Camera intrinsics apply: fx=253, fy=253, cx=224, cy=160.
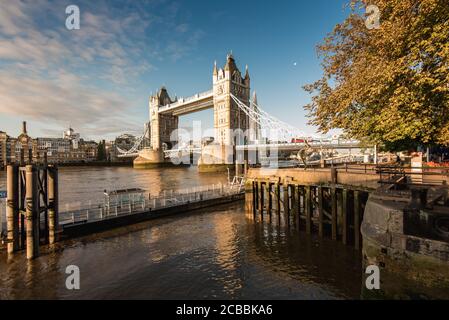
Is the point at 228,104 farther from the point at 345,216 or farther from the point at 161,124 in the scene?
the point at 345,216

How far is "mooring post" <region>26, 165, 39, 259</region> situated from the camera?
13883 mm

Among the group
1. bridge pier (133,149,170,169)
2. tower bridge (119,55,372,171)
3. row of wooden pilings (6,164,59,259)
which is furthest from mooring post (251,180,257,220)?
bridge pier (133,149,170,169)

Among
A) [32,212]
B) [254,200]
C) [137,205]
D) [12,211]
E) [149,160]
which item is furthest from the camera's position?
[149,160]

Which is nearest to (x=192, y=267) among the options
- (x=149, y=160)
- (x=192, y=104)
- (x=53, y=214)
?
(x=53, y=214)

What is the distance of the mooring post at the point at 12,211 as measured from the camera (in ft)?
47.0

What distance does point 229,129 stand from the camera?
99.9m

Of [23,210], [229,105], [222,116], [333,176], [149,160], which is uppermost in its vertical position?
[229,105]

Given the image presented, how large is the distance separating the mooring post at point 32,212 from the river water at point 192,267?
79 cm

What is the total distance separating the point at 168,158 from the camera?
136250mm

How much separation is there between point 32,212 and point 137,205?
376 inches

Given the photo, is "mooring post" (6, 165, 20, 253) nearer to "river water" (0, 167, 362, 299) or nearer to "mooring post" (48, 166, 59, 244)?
"river water" (0, 167, 362, 299)

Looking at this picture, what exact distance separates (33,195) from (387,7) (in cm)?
2188
